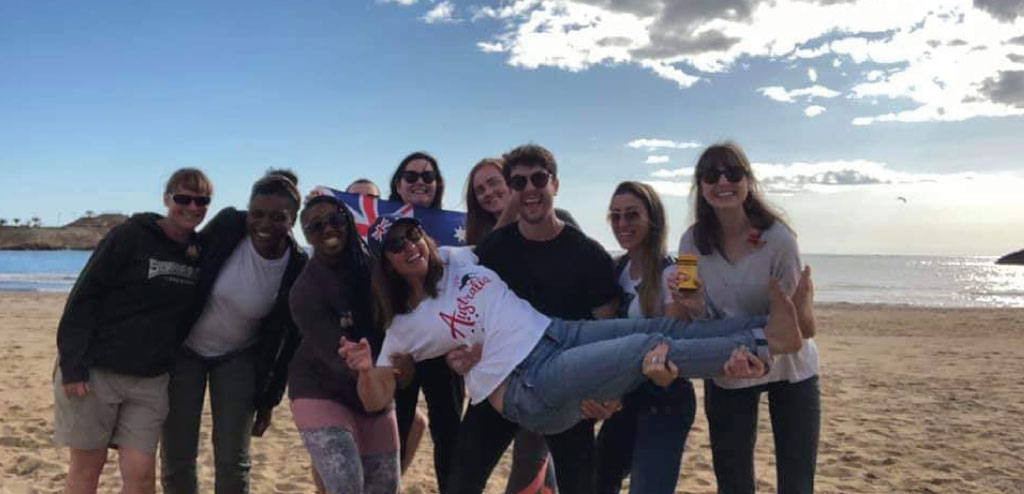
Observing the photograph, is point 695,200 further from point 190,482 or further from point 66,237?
point 66,237

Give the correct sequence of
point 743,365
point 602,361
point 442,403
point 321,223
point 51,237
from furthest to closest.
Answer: point 51,237 → point 442,403 → point 321,223 → point 602,361 → point 743,365

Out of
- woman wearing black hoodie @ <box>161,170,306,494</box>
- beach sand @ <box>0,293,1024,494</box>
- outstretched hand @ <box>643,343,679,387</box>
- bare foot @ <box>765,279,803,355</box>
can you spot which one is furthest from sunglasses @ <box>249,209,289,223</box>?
beach sand @ <box>0,293,1024,494</box>

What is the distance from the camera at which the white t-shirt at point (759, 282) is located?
360 centimetres

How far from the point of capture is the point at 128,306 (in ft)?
13.4

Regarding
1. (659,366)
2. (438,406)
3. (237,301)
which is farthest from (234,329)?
(659,366)

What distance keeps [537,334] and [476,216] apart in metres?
1.56

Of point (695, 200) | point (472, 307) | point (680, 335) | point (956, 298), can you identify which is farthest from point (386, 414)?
point (956, 298)

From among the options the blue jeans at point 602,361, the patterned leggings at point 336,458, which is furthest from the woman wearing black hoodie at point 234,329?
the blue jeans at point 602,361

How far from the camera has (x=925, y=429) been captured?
8641 millimetres

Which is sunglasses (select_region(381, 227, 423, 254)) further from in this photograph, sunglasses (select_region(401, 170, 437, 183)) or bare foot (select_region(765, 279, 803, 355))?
bare foot (select_region(765, 279, 803, 355))

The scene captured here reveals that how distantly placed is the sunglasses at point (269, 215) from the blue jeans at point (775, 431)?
2.66 m

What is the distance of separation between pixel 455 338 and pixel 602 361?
31.8 inches

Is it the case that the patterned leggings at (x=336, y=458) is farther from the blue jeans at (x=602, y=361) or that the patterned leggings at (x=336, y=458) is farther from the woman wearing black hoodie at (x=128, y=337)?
the woman wearing black hoodie at (x=128, y=337)

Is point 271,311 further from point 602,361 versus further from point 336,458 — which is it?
point 602,361
